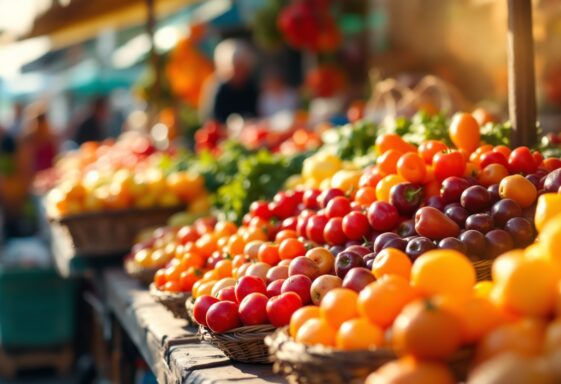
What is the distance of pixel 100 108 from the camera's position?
44.8 feet

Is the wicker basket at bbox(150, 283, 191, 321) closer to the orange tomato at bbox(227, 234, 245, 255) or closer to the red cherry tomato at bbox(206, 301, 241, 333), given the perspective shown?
the orange tomato at bbox(227, 234, 245, 255)

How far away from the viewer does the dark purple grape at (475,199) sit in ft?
9.64

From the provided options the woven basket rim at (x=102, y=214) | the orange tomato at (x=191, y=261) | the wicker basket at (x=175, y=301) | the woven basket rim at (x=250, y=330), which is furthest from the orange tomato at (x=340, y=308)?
the woven basket rim at (x=102, y=214)

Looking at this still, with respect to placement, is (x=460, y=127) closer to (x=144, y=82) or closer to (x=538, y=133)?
(x=538, y=133)

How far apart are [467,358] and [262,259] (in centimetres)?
150

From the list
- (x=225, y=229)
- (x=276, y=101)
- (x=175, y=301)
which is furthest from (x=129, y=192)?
(x=276, y=101)

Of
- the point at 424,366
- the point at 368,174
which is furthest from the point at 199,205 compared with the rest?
the point at 424,366

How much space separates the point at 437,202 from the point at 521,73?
0.85 m

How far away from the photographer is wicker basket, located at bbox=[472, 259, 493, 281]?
2.74 metres

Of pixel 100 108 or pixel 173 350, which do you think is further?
pixel 100 108

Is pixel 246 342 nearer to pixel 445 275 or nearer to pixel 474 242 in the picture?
pixel 474 242

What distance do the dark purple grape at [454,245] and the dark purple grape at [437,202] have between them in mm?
294

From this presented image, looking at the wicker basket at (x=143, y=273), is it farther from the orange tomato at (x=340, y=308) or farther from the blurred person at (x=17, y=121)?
→ the blurred person at (x=17, y=121)

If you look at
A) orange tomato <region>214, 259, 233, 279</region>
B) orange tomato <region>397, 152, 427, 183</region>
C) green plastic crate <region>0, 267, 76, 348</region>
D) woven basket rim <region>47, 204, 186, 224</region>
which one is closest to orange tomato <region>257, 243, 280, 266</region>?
orange tomato <region>214, 259, 233, 279</region>
